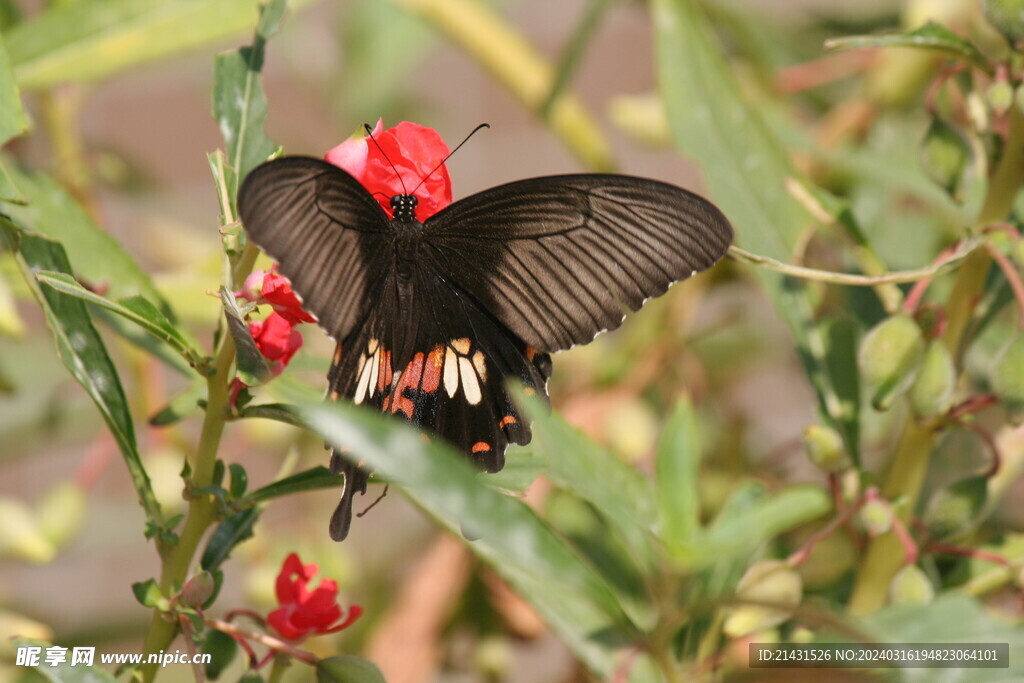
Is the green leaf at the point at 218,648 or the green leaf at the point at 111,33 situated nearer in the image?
the green leaf at the point at 218,648

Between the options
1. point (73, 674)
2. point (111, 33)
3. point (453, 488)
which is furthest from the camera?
point (111, 33)

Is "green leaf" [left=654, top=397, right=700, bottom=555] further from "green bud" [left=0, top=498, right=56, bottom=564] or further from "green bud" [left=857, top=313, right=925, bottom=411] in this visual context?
"green bud" [left=0, top=498, right=56, bottom=564]

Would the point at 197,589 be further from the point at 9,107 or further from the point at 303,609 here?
the point at 9,107

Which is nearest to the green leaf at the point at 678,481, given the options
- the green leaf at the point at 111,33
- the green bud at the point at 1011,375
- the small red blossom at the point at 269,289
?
the green bud at the point at 1011,375

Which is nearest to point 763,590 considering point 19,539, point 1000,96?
point 1000,96

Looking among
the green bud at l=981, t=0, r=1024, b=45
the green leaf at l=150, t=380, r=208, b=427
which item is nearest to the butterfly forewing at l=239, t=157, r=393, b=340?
the green leaf at l=150, t=380, r=208, b=427

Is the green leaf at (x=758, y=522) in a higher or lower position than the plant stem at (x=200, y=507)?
higher

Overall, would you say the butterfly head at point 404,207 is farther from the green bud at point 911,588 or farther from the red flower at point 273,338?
the green bud at point 911,588
